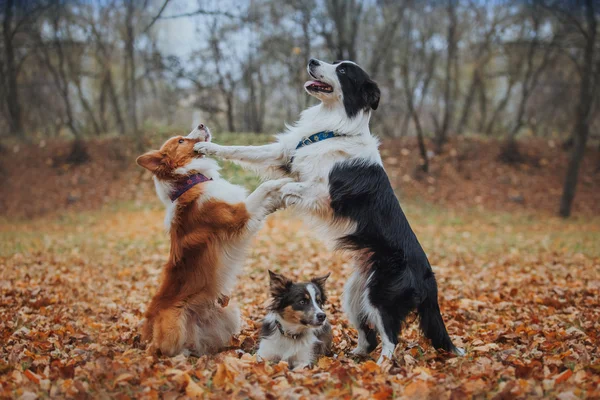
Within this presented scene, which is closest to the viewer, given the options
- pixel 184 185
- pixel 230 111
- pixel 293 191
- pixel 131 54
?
pixel 293 191

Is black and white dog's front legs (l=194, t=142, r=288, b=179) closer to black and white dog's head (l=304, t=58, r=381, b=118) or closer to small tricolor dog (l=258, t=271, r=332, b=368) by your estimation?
black and white dog's head (l=304, t=58, r=381, b=118)

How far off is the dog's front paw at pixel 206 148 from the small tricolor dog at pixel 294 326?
139 cm

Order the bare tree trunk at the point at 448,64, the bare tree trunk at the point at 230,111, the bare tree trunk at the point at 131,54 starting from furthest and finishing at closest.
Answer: the bare tree trunk at the point at 230,111 < the bare tree trunk at the point at 448,64 < the bare tree trunk at the point at 131,54

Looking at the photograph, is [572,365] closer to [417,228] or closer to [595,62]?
[417,228]

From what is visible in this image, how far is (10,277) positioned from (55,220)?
30.9 ft

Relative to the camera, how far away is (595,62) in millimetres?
20953

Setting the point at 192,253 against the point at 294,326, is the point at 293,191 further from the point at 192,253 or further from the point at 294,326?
the point at 294,326

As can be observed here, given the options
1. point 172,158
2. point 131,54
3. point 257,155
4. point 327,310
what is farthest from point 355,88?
point 131,54

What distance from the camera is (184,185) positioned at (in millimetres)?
4992

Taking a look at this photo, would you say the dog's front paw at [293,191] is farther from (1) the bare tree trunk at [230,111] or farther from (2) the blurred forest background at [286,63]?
(1) the bare tree trunk at [230,111]

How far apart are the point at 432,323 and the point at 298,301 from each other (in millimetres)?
1244

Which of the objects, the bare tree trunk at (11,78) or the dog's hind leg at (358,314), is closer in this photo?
the dog's hind leg at (358,314)

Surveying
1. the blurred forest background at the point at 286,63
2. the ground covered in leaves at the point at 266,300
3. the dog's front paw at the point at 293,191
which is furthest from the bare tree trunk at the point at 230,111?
the dog's front paw at the point at 293,191

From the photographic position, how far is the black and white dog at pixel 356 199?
4559 mm
